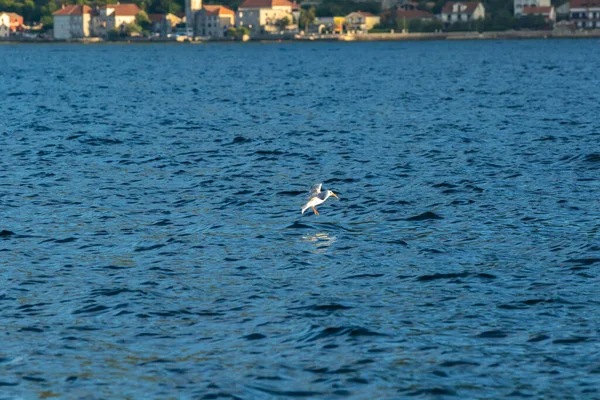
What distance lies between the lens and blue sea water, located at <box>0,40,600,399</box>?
1636 centimetres

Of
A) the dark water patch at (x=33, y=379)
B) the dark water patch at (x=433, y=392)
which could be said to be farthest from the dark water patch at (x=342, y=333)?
the dark water patch at (x=33, y=379)

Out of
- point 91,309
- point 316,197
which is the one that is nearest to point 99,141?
point 316,197

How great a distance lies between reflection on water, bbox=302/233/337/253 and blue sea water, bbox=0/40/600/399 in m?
0.12

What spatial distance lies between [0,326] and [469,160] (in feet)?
76.6

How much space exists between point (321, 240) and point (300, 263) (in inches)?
98.3

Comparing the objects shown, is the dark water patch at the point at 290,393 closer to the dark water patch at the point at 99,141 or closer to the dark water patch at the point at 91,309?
the dark water patch at the point at 91,309

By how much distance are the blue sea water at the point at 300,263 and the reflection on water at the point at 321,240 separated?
12cm

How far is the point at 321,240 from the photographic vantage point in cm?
2530

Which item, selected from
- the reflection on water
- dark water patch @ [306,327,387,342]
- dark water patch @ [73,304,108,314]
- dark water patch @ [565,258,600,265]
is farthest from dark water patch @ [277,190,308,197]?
dark water patch @ [306,327,387,342]

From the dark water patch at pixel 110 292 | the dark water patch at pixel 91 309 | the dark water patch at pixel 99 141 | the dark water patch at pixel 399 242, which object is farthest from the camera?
the dark water patch at pixel 99 141

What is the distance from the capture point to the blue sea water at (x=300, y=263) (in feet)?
53.7

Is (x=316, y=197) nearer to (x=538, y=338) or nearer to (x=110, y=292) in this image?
(x=110, y=292)

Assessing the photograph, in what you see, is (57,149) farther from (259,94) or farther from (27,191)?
(259,94)

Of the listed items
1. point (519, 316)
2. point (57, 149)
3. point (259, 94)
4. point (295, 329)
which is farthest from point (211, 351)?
point (259, 94)
